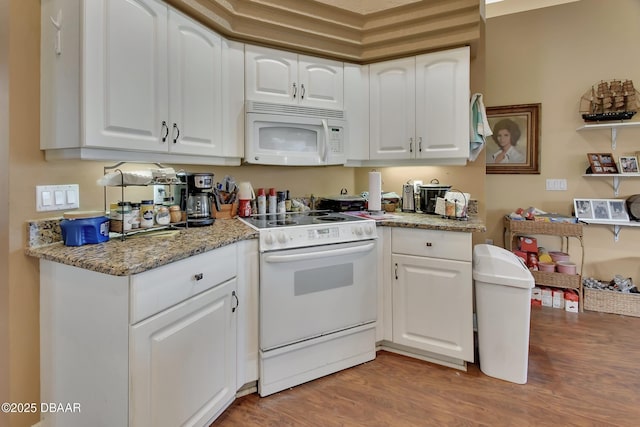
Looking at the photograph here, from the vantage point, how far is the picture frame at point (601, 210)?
125 inches

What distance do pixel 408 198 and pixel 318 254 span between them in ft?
3.66

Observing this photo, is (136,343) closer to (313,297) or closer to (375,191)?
(313,297)

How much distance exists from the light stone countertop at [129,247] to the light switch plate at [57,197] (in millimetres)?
63

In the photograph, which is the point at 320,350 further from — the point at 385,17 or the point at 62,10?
the point at 385,17

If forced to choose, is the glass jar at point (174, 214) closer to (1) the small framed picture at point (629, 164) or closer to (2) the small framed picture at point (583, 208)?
(2) the small framed picture at point (583, 208)

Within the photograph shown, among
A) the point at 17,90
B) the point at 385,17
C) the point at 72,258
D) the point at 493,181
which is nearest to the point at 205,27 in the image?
the point at 17,90

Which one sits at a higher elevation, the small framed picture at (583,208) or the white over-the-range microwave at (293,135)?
the white over-the-range microwave at (293,135)

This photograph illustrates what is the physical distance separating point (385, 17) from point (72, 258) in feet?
7.86

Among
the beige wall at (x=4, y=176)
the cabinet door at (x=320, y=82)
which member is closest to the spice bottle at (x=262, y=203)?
the cabinet door at (x=320, y=82)

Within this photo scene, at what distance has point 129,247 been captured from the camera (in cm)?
146

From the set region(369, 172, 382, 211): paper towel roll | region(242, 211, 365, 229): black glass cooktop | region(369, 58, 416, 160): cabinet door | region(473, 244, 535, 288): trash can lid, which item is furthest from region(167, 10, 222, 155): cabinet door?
region(473, 244, 535, 288): trash can lid

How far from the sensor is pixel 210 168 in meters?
2.44

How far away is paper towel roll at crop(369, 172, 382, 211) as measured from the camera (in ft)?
8.54

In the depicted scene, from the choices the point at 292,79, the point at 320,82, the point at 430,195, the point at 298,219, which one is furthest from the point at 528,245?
the point at 292,79
